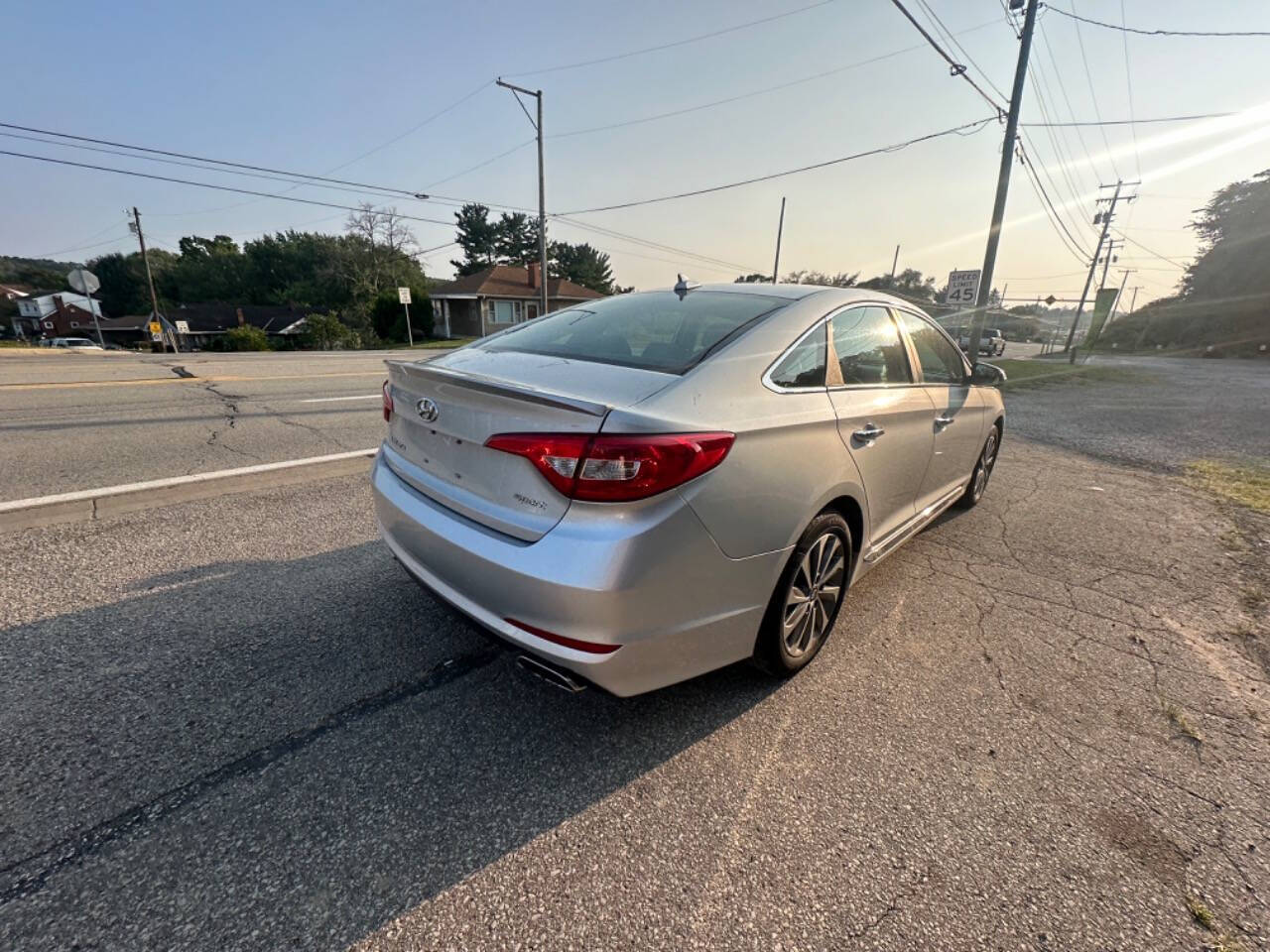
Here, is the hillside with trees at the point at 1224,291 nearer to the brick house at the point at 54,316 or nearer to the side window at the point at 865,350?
the side window at the point at 865,350

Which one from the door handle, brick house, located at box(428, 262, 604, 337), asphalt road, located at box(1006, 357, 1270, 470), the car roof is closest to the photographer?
the door handle

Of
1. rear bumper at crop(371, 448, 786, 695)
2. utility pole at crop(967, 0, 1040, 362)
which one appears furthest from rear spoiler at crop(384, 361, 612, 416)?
utility pole at crop(967, 0, 1040, 362)

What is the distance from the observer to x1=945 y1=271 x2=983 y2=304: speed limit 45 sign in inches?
599

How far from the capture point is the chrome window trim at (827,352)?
2164 mm

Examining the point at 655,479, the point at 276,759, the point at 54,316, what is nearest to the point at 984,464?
the point at 655,479

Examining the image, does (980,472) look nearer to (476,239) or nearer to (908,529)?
(908,529)

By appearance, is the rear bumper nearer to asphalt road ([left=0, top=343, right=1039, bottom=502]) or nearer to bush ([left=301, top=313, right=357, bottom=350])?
asphalt road ([left=0, top=343, right=1039, bottom=502])

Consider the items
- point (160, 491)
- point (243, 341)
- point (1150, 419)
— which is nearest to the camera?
point (160, 491)

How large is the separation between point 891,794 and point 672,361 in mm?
1691

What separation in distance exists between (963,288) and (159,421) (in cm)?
1823

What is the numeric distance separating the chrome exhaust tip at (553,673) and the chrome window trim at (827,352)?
4.12 ft

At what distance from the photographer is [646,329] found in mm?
2553

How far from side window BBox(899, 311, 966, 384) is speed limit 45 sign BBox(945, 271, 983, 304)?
1343cm

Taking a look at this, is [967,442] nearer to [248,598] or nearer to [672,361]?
[672,361]
